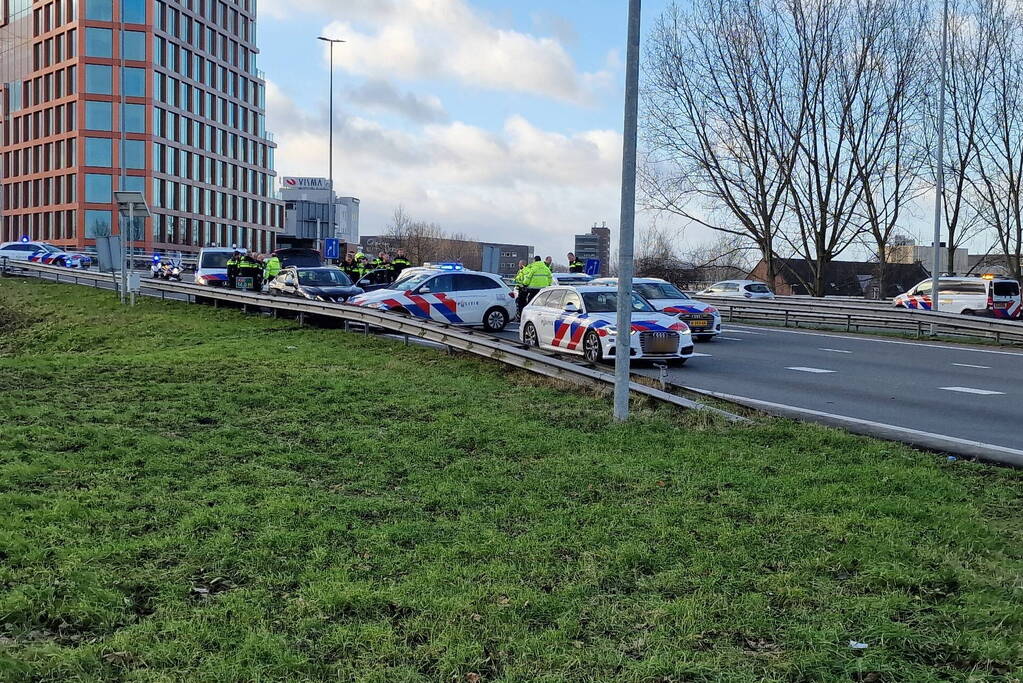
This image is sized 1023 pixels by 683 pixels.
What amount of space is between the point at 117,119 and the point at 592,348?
77.0m

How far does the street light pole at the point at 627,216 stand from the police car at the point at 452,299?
471 inches

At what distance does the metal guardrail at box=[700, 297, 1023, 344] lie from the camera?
2344 centimetres

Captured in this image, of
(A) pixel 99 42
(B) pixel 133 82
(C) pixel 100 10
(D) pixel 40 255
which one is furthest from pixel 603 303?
(C) pixel 100 10

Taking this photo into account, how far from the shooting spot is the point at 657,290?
895 inches

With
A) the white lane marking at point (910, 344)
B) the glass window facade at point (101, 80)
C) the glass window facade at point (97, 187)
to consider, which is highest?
the glass window facade at point (101, 80)

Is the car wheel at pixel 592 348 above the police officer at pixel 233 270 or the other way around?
the other way around

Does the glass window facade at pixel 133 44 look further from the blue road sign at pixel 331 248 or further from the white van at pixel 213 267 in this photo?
the white van at pixel 213 267

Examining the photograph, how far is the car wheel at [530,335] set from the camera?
18.9 metres

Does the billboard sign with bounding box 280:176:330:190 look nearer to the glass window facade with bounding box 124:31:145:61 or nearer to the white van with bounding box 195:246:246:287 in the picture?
the glass window facade with bounding box 124:31:145:61

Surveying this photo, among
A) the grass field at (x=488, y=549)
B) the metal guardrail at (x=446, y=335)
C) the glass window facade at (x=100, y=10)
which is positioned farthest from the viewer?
the glass window facade at (x=100, y=10)

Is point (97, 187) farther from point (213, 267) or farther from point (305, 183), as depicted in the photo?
point (305, 183)

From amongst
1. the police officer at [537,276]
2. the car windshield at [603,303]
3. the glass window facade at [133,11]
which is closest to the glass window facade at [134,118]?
the glass window facade at [133,11]

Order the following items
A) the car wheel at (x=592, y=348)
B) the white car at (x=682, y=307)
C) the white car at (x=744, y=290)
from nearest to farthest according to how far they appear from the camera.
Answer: the car wheel at (x=592, y=348) < the white car at (x=682, y=307) < the white car at (x=744, y=290)

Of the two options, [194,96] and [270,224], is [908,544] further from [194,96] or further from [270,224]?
[270,224]
